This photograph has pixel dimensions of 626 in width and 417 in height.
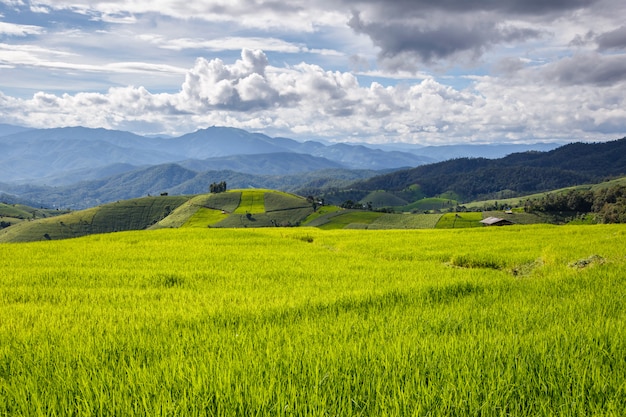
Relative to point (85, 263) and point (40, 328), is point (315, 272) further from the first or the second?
point (85, 263)

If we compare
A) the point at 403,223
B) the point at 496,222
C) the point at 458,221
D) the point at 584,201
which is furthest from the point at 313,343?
the point at 584,201

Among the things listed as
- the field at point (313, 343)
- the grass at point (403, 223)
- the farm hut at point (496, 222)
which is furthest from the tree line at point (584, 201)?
the field at point (313, 343)

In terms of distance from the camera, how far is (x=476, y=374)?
4.73 metres

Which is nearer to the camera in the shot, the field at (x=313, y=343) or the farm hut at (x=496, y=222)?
the field at (x=313, y=343)

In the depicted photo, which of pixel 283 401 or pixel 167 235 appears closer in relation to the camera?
pixel 283 401

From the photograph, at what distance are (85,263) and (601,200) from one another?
20197cm

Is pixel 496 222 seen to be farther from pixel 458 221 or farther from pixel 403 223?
pixel 403 223

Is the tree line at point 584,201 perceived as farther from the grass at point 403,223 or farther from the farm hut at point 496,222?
the grass at point 403,223

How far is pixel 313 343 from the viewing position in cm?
654

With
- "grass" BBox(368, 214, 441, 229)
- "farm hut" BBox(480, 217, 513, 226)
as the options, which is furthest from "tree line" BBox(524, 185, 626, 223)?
"grass" BBox(368, 214, 441, 229)

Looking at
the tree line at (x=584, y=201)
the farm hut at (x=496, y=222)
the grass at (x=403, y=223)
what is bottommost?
the grass at (x=403, y=223)

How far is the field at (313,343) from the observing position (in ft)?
13.6

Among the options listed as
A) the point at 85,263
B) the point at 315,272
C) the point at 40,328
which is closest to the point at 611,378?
the point at 40,328

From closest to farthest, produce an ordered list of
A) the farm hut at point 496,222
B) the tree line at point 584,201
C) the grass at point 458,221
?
the tree line at point 584,201
the farm hut at point 496,222
the grass at point 458,221
